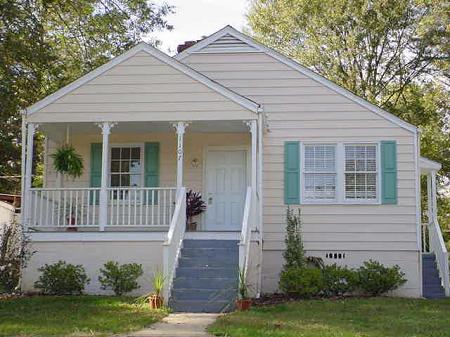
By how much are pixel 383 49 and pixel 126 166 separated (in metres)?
14.5

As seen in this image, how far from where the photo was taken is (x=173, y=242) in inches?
476

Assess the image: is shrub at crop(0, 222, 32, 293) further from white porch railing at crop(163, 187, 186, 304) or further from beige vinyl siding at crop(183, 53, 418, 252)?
beige vinyl siding at crop(183, 53, 418, 252)

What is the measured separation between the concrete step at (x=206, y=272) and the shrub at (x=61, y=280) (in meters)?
2.19

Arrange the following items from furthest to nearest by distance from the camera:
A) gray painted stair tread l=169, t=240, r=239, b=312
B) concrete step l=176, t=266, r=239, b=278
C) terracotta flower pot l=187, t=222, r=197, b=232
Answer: terracotta flower pot l=187, t=222, r=197, b=232 < concrete step l=176, t=266, r=239, b=278 < gray painted stair tread l=169, t=240, r=239, b=312

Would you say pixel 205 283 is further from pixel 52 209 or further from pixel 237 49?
pixel 237 49

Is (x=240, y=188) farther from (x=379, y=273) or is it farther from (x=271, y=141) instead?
(x=379, y=273)

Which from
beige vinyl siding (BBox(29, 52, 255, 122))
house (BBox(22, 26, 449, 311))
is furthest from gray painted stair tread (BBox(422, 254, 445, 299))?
beige vinyl siding (BBox(29, 52, 255, 122))

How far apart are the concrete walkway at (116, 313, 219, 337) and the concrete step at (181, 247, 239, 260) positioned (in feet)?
7.69

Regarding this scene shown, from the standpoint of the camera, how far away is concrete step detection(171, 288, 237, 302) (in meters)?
11.6

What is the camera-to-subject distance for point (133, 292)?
13.1 meters

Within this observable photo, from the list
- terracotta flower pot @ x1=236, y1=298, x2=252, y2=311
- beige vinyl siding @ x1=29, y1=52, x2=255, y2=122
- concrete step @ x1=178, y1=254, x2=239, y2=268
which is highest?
beige vinyl siding @ x1=29, y1=52, x2=255, y2=122

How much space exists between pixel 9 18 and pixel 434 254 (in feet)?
40.0

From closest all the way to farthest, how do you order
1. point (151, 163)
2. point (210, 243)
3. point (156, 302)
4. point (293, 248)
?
point (156, 302) < point (210, 243) < point (293, 248) < point (151, 163)

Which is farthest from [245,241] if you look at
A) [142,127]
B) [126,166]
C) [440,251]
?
[440,251]
